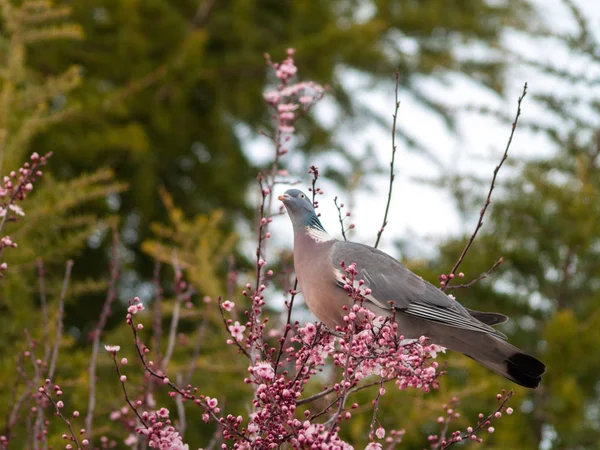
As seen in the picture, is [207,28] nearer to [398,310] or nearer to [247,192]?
[247,192]

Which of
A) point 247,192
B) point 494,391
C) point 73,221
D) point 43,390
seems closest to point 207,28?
point 247,192

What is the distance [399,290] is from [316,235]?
0.37 metres

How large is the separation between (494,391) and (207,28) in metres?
4.41

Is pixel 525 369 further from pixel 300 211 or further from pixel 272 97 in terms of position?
pixel 272 97

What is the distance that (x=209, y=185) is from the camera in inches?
316

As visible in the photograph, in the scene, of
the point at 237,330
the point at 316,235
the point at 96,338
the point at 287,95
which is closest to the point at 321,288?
the point at 316,235

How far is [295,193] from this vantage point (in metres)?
3.29

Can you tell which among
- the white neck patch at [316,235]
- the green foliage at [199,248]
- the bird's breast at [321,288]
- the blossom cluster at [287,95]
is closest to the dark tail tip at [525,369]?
the bird's breast at [321,288]

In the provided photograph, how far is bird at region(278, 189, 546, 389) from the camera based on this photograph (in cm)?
293

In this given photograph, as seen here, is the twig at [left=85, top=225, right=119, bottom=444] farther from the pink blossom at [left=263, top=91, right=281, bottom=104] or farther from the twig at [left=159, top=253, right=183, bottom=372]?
the pink blossom at [left=263, top=91, right=281, bottom=104]

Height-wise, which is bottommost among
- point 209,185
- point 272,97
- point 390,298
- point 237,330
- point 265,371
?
point 265,371

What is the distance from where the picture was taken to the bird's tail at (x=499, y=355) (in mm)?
2938

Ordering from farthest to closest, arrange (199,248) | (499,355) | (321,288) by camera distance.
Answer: (199,248), (499,355), (321,288)

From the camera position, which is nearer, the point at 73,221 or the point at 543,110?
the point at 73,221
